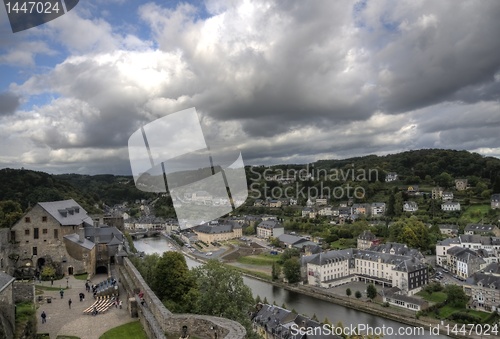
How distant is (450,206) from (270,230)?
21745 mm

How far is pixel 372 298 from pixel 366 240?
14.0 metres

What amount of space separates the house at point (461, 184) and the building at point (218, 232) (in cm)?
3249

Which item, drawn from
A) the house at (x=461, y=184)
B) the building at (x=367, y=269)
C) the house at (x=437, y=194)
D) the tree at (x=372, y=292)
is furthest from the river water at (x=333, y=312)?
the house at (x=461, y=184)

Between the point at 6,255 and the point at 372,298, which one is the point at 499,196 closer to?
the point at 372,298

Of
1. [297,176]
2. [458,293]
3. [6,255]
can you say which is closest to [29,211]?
[6,255]

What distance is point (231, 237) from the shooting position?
51469 mm

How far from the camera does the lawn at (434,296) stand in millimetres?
24062

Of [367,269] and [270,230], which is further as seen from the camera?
[270,230]

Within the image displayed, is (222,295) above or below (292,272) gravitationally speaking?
above

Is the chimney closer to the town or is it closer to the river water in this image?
the town

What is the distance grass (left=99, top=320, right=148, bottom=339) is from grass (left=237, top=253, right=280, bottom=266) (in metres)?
28.5

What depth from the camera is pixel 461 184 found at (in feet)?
192

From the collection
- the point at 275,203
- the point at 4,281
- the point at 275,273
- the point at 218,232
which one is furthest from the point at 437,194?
the point at 4,281

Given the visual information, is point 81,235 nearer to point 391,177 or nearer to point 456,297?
point 456,297
